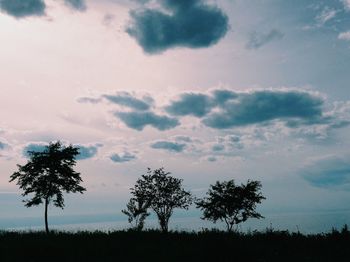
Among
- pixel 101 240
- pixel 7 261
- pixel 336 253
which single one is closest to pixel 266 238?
pixel 336 253

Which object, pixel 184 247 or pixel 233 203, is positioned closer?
pixel 184 247

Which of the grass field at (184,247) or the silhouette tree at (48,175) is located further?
the silhouette tree at (48,175)

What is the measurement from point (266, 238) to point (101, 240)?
8.05m

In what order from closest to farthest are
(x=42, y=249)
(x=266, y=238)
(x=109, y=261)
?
(x=109, y=261) → (x=42, y=249) → (x=266, y=238)

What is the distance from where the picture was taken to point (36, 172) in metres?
44.2

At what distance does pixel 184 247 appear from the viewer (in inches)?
635

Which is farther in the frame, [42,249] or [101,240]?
[101,240]

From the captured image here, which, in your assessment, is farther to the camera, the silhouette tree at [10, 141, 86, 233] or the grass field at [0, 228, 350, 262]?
the silhouette tree at [10, 141, 86, 233]

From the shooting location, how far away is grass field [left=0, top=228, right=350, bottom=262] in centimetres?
1470

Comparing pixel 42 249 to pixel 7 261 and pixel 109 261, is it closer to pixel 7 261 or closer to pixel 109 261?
pixel 7 261

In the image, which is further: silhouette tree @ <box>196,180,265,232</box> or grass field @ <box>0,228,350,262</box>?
silhouette tree @ <box>196,180,265,232</box>

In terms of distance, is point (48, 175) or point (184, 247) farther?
point (48, 175)

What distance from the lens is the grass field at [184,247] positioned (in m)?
14.7

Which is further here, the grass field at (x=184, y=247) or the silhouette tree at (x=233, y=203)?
the silhouette tree at (x=233, y=203)
